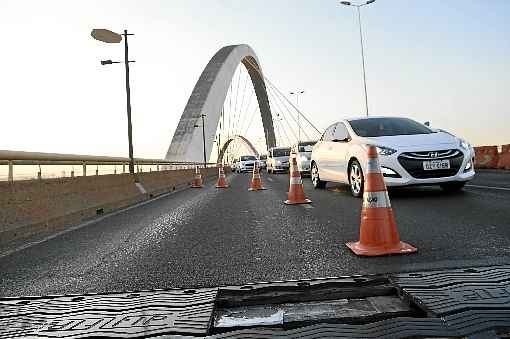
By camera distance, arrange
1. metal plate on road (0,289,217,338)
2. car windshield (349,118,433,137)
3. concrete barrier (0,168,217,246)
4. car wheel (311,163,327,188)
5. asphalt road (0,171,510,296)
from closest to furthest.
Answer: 1. metal plate on road (0,289,217,338)
2. asphalt road (0,171,510,296)
3. concrete barrier (0,168,217,246)
4. car windshield (349,118,433,137)
5. car wheel (311,163,327,188)

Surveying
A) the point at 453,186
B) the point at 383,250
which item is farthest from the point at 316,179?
the point at 383,250

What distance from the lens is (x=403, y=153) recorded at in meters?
7.91

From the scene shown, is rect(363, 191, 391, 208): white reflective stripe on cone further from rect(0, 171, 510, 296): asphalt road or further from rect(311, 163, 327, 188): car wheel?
rect(311, 163, 327, 188): car wheel

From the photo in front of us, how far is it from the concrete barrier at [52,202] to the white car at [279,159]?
17.9 metres

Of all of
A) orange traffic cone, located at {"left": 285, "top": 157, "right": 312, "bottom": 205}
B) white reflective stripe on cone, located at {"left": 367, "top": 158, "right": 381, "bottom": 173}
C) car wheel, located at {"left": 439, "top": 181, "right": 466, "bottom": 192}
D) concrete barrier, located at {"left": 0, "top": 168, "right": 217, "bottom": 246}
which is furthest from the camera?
orange traffic cone, located at {"left": 285, "top": 157, "right": 312, "bottom": 205}

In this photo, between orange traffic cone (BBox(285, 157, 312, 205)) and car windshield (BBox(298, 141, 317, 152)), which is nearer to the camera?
orange traffic cone (BBox(285, 157, 312, 205))

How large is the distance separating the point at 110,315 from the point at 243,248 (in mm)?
2037

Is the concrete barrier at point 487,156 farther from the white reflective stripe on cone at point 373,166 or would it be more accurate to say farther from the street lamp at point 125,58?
the white reflective stripe on cone at point 373,166

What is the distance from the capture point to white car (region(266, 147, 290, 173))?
29.4 meters

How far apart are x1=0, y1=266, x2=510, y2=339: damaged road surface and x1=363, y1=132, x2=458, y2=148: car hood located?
5221 mm

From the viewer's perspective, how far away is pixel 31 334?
235 centimetres

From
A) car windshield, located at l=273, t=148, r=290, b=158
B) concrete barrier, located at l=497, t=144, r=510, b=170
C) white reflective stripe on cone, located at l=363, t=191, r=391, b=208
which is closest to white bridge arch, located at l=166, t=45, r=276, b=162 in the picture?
car windshield, located at l=273, t=148, r=290, b=158

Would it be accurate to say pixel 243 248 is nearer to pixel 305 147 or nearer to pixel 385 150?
pixel 385 150

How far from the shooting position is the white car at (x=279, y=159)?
2936 centimetres
